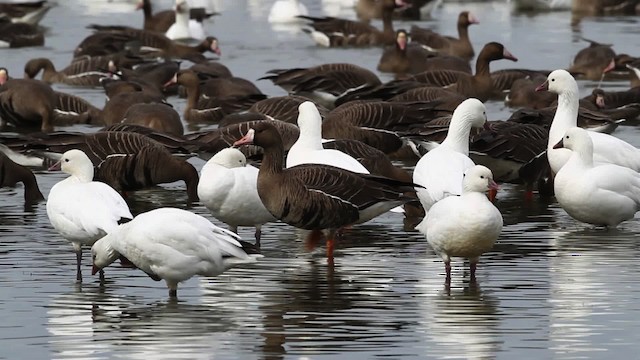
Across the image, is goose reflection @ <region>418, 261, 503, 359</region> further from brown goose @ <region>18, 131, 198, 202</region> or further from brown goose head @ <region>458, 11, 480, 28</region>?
brown goose head @ <region>458, 11, 480, 28</region>

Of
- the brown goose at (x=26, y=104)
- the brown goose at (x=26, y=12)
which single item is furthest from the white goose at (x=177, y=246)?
→ the brown goose at (x=26, y=12)

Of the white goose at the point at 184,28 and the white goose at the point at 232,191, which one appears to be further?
the white goose at the point at 184,28

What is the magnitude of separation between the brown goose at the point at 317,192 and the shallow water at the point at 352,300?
0.34 meters

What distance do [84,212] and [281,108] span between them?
23.6ft

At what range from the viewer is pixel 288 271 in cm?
1198

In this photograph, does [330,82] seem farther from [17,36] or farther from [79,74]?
[17,36]

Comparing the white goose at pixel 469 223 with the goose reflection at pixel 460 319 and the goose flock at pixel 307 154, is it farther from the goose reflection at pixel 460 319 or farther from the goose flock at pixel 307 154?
the goose reflection at pixel 460 319

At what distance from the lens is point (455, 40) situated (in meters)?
30.4

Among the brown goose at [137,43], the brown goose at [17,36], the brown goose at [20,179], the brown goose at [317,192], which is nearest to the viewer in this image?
the brown goose at [317,192]

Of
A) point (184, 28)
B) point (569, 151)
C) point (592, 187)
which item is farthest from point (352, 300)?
point (184, 28)

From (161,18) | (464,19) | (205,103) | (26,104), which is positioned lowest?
(161,18)

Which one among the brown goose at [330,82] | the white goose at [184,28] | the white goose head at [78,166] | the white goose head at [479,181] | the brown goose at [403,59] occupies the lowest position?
the white goose at [184,28]

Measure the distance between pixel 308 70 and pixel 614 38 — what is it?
1270 centimetres

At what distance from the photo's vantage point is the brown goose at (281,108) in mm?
18344
